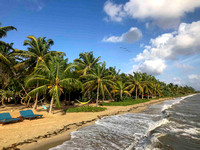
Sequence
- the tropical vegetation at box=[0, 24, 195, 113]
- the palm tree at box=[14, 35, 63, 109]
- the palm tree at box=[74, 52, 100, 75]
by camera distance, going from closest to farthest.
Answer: the tropical vegetation at box=[0, 24, 195, 113] < the palm tree at box=[14, 35, 63, 109] < the palm tree at box=[74, 52, 100, 75]

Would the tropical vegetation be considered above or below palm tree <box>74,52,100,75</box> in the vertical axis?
below

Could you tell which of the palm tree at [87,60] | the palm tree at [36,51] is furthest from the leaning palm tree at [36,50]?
the palm tree at [87,60]

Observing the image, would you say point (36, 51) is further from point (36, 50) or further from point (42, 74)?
point (42, 74)

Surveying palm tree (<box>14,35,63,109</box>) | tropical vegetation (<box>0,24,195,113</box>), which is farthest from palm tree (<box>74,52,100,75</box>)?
palm tree (<box>14,35,63,109</box>)

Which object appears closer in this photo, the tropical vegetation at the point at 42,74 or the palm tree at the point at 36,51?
the tropical vegetation at the point at 42,74

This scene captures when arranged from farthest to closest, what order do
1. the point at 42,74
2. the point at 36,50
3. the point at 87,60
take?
the point at 87,60 < the point at 36,50 < the point at 42,74

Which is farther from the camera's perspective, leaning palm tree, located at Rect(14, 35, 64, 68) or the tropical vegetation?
leaning palm tree, located at Rect(14, 35, 64, 68)

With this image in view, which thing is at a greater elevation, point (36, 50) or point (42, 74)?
point (36, 50)

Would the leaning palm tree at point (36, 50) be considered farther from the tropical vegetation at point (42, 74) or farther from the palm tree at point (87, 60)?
the palm tree at point (87, 60)

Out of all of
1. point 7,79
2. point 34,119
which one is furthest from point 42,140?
point 7,79

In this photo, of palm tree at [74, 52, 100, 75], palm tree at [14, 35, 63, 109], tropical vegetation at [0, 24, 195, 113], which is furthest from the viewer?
palm tree at [74, 52, 100, 75]

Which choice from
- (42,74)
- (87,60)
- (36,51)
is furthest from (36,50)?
(87,60)

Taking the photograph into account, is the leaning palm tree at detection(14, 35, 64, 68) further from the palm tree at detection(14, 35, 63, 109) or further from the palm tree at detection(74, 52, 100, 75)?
the palm tree at detection(74, 52, 100, 75)

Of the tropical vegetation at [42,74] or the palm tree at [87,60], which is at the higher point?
the palm tree at [87,60]
